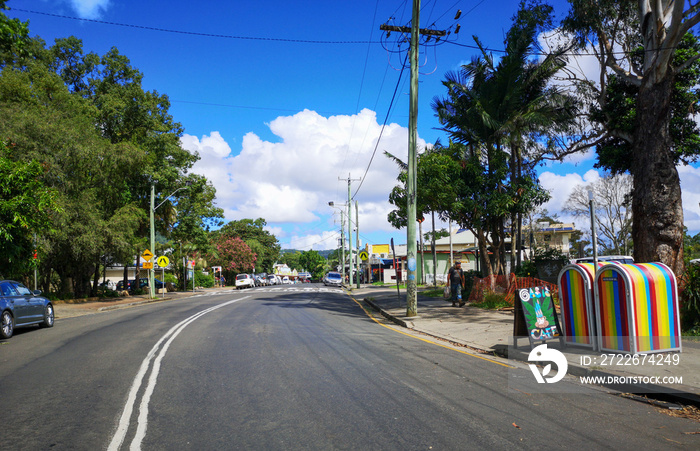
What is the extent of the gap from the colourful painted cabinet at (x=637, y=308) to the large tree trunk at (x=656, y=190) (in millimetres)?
5953

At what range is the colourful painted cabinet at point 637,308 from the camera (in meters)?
7.70

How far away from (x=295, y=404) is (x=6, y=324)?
10.3 meters

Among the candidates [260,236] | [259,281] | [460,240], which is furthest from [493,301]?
[260,236]

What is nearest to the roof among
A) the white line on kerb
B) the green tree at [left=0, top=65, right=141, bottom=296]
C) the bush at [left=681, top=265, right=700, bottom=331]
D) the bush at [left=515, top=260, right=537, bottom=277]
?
the bush at [left=515, top=260, right=537, bottom=277]

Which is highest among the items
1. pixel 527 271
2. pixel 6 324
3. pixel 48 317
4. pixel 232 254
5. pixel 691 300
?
pixel 232 254

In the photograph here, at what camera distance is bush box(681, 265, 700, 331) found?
10898mm

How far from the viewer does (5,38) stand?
1278 centimetres

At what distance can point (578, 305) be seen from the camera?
860 centimetres

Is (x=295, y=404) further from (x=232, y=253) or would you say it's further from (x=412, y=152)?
(x=232, y=253)

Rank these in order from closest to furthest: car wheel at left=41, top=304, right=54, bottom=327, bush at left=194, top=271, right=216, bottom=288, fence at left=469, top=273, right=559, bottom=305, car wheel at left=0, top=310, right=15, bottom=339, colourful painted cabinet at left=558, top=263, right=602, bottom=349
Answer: colourful painted cabinet at left=558, top=263, right=602, bottom=349 → car wheel at left=0, top=310, right=15, bottom=339 → car wheel at left=41, top=304, right=54, bottom=327 → fence at left=469, top=273, right=559, bottom=305 → bush at left=194, top=271, right=216, bottom=288

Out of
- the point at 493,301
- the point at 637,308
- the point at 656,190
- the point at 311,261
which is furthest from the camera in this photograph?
the point at 311,261

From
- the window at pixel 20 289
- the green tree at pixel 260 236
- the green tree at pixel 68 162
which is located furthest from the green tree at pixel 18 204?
the green tree at pixel 260 236

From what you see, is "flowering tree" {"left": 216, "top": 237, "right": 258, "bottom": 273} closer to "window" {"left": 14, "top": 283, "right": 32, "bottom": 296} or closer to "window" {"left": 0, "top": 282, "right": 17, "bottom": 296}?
"window" {"left": 14, "top": 283, "right": 32, "bottom": 296}

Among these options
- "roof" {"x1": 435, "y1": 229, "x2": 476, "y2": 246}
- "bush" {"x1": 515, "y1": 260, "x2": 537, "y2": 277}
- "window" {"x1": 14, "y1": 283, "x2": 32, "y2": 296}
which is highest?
"roof" {"x1": 435, "y1": 229, "x2": 476, "y2": 246}
